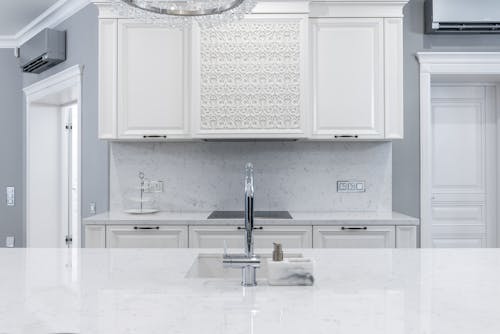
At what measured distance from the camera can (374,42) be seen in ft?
11.2

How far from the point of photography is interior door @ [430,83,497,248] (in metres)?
3.94

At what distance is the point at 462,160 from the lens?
3.94 meters

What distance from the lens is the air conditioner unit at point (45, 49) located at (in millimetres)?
4141

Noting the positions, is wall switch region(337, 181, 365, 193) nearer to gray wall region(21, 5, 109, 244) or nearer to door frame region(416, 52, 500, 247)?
door frame region(416, 52, 500, 247)

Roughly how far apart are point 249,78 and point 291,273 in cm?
233

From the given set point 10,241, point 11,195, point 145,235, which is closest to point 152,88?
point 145,235

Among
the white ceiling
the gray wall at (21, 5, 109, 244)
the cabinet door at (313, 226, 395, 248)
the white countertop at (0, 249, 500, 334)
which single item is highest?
the white ceiling

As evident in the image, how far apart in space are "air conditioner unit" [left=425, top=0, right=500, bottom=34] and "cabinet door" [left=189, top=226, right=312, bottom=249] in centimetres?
199

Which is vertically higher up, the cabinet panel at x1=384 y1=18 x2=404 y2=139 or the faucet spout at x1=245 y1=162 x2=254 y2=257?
the cabinet panel at x1=384 y1=18 x2=404 y2=139

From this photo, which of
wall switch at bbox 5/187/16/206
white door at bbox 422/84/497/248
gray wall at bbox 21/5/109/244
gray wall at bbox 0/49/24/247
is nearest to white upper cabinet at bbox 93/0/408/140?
gray wall at bbox 21/5/109/244

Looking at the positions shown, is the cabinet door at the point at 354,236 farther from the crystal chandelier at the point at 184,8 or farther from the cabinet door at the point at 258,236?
the crystal chandelier at the point at 184,8

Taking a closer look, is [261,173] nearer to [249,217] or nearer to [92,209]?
[92,209]

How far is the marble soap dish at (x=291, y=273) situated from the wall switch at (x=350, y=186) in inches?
100

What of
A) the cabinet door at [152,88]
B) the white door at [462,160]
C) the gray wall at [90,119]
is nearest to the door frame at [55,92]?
the gray wall at [90,119]
